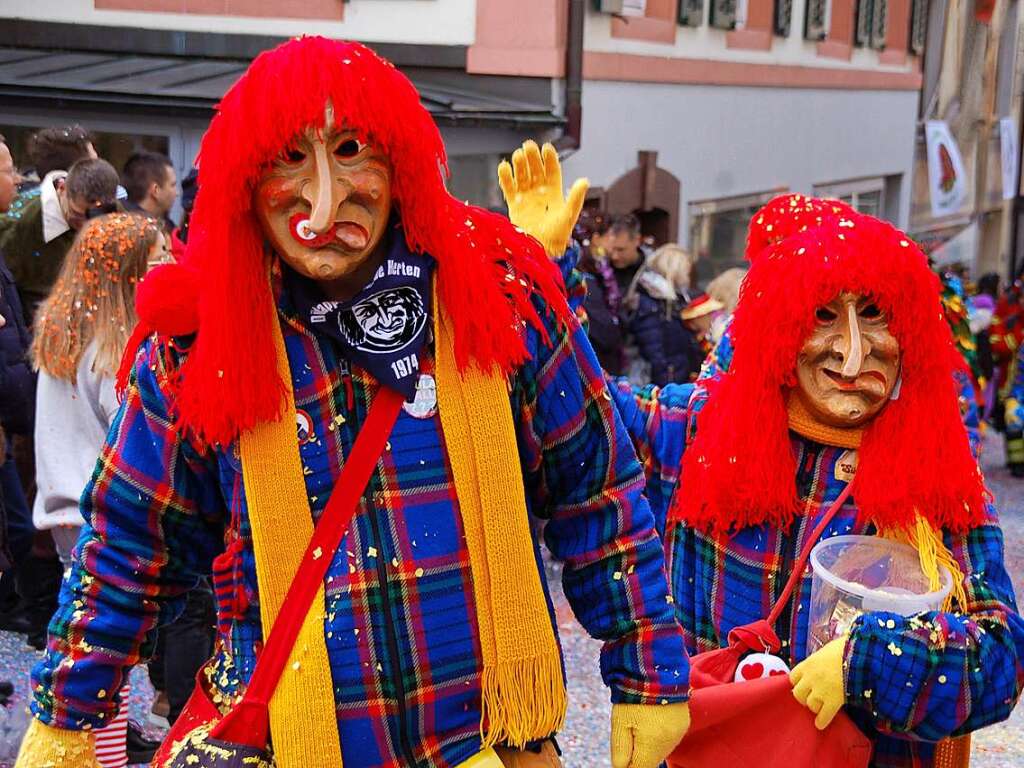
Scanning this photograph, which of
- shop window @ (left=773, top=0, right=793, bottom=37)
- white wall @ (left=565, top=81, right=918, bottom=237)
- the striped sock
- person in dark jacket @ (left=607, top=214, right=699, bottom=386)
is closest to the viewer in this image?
the striped sock

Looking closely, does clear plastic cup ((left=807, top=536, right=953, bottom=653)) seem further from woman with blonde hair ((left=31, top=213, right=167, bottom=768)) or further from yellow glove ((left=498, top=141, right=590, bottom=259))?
woman with blonde hair ((left=31, top=213, right=167, bottom=768))

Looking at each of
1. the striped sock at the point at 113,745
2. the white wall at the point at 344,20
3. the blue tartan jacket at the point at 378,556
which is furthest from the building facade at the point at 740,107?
the blue tartan jacket at the point at 378,556

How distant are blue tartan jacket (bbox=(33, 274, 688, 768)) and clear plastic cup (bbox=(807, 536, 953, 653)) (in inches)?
19.8

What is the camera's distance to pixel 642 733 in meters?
2.13

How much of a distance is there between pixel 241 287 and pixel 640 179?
9871 millimetres

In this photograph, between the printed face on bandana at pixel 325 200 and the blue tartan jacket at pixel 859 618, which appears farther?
the blue tartan jacket at pixel 859 618

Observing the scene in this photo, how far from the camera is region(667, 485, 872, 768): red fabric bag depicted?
251 cm

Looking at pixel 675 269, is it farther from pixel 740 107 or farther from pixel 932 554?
pixel 740 107

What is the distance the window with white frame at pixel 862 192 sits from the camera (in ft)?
54.4

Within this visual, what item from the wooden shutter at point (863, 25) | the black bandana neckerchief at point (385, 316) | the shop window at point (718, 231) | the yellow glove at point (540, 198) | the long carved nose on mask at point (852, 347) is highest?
the wooden shutter at point (863, 25)

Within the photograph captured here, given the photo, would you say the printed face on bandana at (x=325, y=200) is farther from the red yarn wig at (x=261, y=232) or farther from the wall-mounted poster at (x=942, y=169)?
the wall-mounted poster at (x=942, y=169)

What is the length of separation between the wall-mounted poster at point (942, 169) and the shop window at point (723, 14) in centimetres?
716

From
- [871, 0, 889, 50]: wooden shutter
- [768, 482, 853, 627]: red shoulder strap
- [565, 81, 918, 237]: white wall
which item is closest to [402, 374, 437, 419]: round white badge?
[768, 482, 853, 627]: red shoulder strap

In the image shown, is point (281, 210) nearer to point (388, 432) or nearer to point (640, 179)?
point (388, 432)
